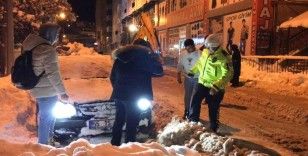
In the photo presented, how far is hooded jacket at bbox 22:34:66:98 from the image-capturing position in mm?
5930

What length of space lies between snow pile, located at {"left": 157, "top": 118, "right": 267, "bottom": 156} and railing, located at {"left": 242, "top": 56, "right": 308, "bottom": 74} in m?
11.8

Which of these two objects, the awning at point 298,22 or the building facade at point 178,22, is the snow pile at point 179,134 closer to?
the awning at point 298,22

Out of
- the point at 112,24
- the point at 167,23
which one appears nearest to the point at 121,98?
the point at 167,23

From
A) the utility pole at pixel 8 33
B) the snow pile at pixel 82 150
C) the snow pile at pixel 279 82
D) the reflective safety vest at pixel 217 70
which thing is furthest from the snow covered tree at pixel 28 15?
the snow pile at pixel 82 150

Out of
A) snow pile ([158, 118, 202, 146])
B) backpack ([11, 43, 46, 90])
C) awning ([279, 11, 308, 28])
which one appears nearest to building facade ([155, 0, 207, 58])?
awning ([279, 11, 308, 28])

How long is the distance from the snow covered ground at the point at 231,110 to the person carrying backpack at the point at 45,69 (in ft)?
2.04

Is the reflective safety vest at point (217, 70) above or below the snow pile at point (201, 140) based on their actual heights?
above

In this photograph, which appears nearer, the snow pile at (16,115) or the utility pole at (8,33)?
the snow pile at (16,115)

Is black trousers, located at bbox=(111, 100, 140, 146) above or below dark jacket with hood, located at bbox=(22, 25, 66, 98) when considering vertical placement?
below

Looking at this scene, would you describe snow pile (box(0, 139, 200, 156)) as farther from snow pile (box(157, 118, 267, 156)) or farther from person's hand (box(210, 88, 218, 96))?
person's hand (box(210, 88, 218, 96))

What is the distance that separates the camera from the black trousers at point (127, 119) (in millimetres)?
6701

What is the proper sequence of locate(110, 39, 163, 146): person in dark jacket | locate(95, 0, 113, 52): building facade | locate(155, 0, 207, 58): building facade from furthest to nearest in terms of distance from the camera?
locate(95, 0, 113, 52): building facade
locate(155, 0, 207, 58): building facade
locate(110, 39, 163, 146): person in dark jacket

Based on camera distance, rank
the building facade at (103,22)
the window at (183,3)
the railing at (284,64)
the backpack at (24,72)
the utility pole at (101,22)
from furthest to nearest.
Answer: the building facade at (103,22)
the utility pole at (101,22)
the window at (183,3)
the railing at (284,64)
the backpack at (24,72)

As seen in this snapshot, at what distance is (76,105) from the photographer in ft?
27.0
